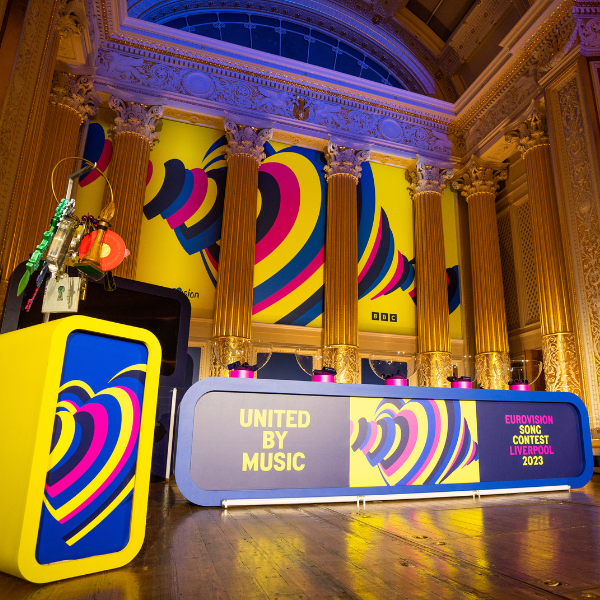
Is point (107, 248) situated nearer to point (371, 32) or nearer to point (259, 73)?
point (259, 73)

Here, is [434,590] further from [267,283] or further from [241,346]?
[267,283]

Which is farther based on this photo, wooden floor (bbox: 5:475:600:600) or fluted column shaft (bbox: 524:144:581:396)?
fluted column shaft (bbox: 524:144:581:396)

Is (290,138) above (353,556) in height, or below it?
above

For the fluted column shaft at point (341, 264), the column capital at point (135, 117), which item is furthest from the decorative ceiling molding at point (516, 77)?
Result: the column capital at point (135, 117)

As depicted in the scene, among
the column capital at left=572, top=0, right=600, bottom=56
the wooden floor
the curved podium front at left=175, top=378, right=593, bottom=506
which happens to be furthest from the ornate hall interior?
the wooden floor

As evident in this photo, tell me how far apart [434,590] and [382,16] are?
38.1ft

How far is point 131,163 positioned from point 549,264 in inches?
281

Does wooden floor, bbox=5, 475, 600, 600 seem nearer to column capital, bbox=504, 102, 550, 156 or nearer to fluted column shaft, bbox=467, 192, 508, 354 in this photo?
fluted column shaft, bbox=467, 192, 508, 354

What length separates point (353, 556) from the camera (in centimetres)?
164

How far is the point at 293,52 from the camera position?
950 centimetres

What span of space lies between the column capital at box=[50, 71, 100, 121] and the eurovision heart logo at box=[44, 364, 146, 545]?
7.08 m

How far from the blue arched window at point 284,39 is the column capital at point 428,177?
259 centimetres

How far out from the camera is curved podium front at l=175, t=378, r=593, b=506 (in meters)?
2.57

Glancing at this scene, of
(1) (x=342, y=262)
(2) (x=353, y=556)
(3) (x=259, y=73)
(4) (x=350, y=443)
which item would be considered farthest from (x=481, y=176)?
(2) (x=353, y=556)
